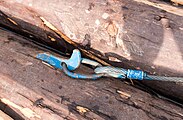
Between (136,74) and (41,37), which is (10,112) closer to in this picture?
(41,37)

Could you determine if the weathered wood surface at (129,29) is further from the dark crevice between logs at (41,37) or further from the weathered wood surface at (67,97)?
the weathered wood surface at (67,97)

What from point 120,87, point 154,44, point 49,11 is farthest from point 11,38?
point 154,44

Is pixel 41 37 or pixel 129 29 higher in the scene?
pixel 129 29

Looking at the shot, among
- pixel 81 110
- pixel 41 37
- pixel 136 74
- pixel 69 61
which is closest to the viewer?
pixel 81 110

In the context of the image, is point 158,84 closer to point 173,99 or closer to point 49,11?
point 173,99

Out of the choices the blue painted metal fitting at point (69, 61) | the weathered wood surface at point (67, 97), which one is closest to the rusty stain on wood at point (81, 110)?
the weathered wood surface at point (67, 97)

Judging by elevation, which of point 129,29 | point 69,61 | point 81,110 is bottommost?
point 81,110

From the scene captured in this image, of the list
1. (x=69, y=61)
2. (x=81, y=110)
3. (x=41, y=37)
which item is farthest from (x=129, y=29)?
(x=41, y=37)
